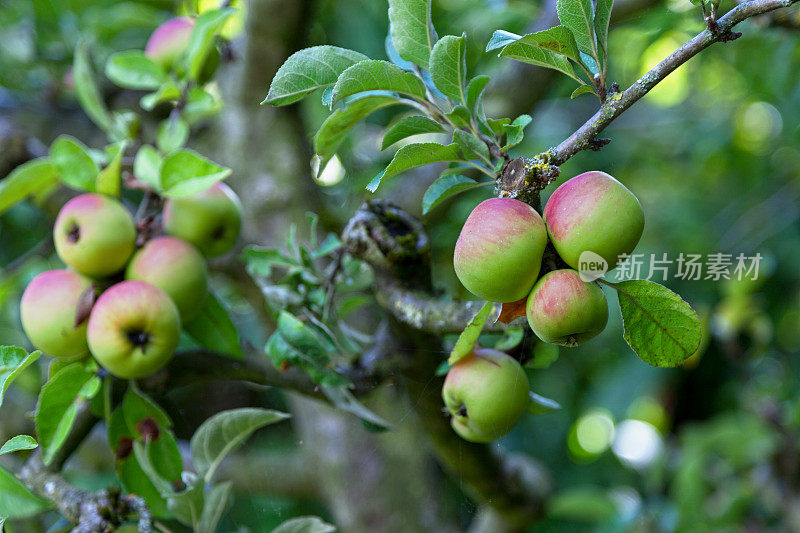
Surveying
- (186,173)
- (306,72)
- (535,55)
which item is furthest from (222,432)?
(535,55)

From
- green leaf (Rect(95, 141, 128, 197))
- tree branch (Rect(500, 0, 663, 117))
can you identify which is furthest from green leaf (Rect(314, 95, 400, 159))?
tree branch (Rect(500, 0, 663, 117))

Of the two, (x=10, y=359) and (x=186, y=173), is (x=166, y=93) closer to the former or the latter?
(x=186, y=173)

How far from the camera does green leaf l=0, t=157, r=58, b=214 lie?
0.86m

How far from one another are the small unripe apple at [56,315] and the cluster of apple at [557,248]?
474 mm

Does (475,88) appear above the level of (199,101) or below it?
above

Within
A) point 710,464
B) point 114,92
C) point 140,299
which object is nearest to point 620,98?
point 140,299

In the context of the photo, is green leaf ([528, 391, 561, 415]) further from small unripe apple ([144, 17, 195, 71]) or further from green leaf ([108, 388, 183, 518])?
small unripe apple ([144, 17, 195, 71])

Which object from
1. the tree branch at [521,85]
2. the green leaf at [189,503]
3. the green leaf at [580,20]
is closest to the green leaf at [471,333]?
the green leaf at [580,20]

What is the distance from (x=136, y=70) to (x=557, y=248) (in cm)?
79

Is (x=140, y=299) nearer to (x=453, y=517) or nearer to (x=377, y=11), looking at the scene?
(x=453, y=517)

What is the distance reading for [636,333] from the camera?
0.55m

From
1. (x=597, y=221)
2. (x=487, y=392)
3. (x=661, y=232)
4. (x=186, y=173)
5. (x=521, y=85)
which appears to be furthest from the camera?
(x=661, y=232)

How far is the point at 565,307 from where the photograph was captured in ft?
1.63

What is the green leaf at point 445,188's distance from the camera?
62cm
